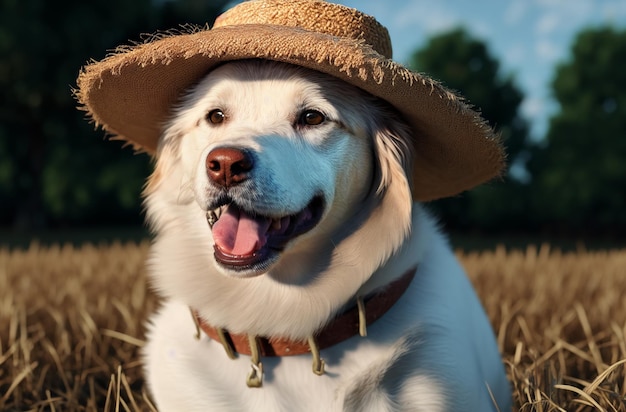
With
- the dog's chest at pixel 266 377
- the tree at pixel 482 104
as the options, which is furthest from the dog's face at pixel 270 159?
the tree at pixel 482 104

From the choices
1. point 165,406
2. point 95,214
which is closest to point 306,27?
point 165,406

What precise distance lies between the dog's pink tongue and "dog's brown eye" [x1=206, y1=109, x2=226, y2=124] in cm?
37

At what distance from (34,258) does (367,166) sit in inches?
207

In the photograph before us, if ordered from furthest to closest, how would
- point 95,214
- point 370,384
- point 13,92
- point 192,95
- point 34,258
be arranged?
1. point 95,214
2. point 13,92
3. point 34,258
4. point 192,95
5. point 370,384

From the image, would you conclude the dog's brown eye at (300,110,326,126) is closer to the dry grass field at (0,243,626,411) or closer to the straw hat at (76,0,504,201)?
the straw hat at (76,0,504,201)

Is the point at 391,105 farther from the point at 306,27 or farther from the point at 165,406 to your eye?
the point at 165,406

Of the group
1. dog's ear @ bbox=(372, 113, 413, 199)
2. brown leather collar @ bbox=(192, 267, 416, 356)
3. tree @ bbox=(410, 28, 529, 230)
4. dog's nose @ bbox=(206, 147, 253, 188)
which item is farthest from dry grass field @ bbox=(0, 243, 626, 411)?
tree @ bbox=(410, 28, 529, 230)

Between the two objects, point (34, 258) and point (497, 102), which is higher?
point (497, 102)

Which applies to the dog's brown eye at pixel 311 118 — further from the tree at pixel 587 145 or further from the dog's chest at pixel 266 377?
the tree at pixel 587 145

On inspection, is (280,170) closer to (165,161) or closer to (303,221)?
(303,221)

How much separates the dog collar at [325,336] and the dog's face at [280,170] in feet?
0.44

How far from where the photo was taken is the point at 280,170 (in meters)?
2.06

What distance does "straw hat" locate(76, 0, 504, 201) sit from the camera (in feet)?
6.84

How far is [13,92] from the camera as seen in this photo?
18.5 metres
